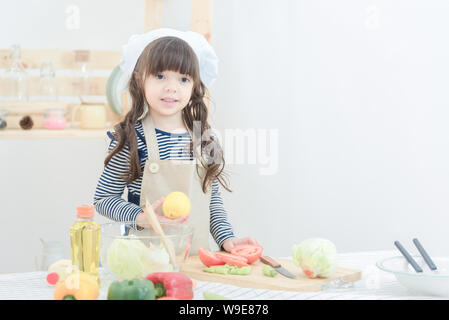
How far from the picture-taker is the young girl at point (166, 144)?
1.55m

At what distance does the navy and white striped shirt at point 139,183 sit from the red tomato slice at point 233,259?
36 centimetres

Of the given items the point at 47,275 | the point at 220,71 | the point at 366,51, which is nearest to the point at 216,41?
the point at 220,71

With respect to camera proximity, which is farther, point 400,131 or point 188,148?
point 400,131

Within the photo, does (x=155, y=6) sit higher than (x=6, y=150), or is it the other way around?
(x=155, y=6)

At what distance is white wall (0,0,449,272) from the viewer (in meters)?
2.43

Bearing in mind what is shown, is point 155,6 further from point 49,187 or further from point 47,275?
point 47,275

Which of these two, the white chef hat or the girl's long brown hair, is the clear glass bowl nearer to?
the girl's long brown hair

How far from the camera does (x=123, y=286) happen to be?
0.88m

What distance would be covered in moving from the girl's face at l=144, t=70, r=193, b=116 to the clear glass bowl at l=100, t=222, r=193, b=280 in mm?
515

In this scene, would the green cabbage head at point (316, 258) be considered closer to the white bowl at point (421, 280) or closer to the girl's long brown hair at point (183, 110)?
the white bowl at point (421, 280)
